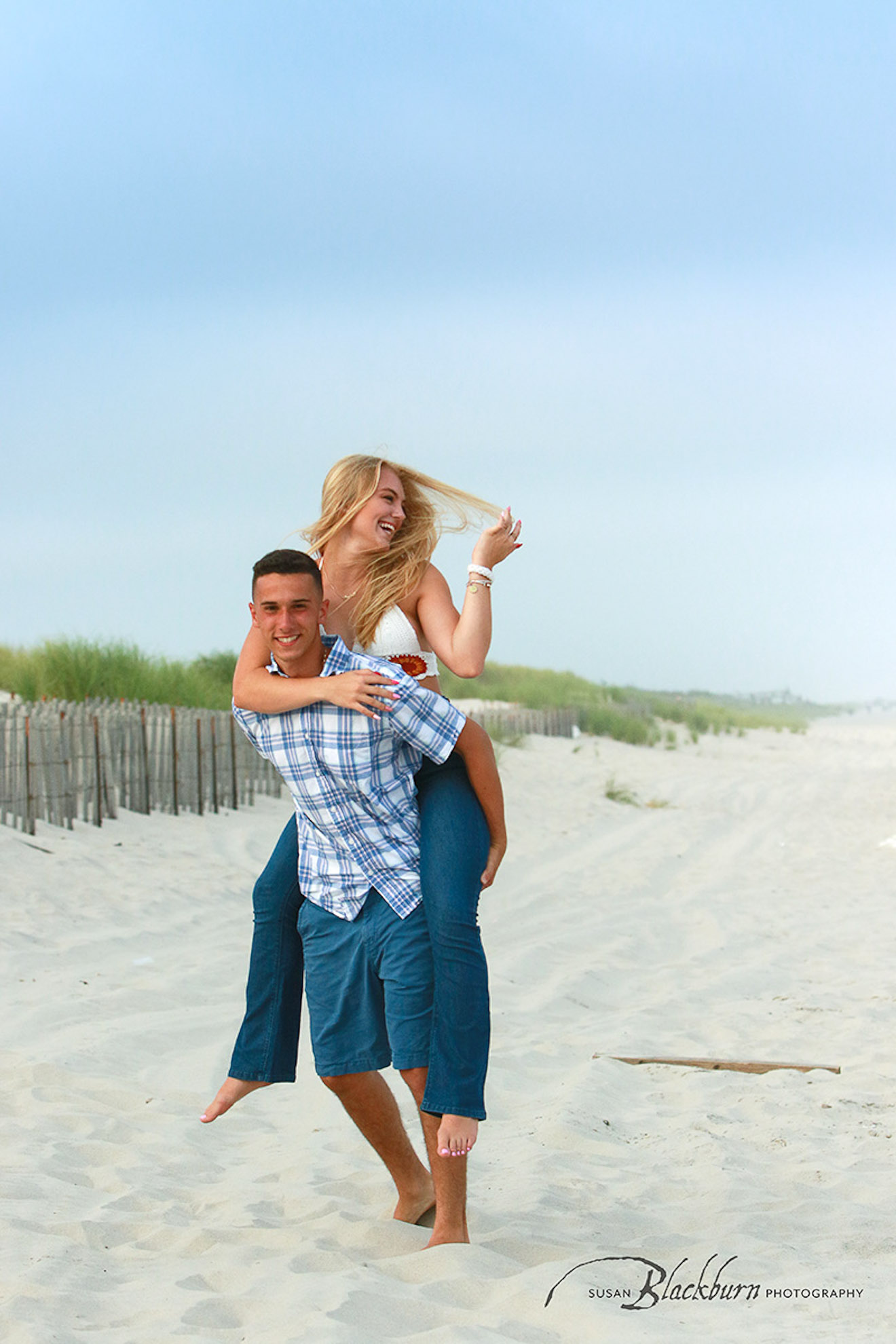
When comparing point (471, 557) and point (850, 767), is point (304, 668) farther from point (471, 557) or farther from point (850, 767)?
point (850, 767)

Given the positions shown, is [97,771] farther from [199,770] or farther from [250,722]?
[250,722]

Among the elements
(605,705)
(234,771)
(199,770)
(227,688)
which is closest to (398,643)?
(199,770)

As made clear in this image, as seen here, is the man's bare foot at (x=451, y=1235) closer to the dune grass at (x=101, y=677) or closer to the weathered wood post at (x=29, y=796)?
the weathered wood post at (x=29, y=796)

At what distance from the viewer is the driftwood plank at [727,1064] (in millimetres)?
5059

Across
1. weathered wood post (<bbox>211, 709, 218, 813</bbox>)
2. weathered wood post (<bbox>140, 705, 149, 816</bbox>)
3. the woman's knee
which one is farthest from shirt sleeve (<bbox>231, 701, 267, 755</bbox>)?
weathered wood post (<bbox>211, 709, 218, 813</bbox>)

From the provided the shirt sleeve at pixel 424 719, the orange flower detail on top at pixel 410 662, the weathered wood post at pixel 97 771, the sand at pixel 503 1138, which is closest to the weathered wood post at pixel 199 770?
the weathered wood post at pixel 97 771

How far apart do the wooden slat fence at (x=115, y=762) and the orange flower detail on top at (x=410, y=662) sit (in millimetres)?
7409

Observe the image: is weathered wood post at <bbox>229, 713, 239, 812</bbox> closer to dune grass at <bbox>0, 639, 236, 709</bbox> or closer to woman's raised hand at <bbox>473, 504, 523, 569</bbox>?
dune grass at <bbox>0, 639, 236, 709</bbox>

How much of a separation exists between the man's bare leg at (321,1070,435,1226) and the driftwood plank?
79.4 inches

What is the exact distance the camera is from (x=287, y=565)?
9.36 ft

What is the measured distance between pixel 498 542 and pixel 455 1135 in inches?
54.9

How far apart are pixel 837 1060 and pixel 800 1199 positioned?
1758 millimetres

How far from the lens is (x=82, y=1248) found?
3035mm

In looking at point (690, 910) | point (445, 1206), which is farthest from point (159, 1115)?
point (690, 910)
